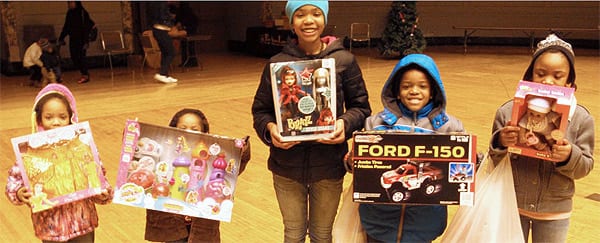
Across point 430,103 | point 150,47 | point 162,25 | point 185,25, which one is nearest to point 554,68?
point 430,103

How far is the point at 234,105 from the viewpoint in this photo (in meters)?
6.96

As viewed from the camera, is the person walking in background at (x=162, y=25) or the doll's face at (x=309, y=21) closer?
the doll's face at (x=309, y=21)

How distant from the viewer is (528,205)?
204 centimetres

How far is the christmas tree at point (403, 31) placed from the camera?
11836mm

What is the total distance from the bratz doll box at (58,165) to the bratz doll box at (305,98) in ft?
2.29

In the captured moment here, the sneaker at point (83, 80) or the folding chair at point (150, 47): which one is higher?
the folding chair at point (150, 47)

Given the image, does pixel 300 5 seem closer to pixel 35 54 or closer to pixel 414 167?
pixel 414 167

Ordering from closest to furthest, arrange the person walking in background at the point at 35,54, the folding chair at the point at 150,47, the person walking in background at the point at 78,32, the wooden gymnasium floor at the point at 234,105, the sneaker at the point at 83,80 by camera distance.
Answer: the wooden gymnasium floor at the point at 234,105 → the person walking in background at the point at 35,54 → the sneaker at the point at 83,80 → the person walking in background at the point at 78,32 → the folding chair at the point at 150,47

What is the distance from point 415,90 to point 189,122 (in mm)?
890

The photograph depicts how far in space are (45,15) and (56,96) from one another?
10.3m

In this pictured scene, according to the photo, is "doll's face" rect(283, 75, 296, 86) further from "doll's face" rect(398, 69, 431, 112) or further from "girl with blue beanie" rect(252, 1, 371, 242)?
"doll's face" rect(398, 69, 431, 112)

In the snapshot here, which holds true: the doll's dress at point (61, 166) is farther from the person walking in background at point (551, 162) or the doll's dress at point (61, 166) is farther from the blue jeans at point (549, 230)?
the blue jeans at point (549, 230)

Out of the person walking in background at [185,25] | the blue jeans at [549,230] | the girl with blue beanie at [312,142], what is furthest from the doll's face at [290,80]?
the person walking in background at [185,25]

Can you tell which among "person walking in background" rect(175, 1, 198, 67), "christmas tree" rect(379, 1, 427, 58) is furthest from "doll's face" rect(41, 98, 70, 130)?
"christmas tree" rect(379, 1, 427, 58)
